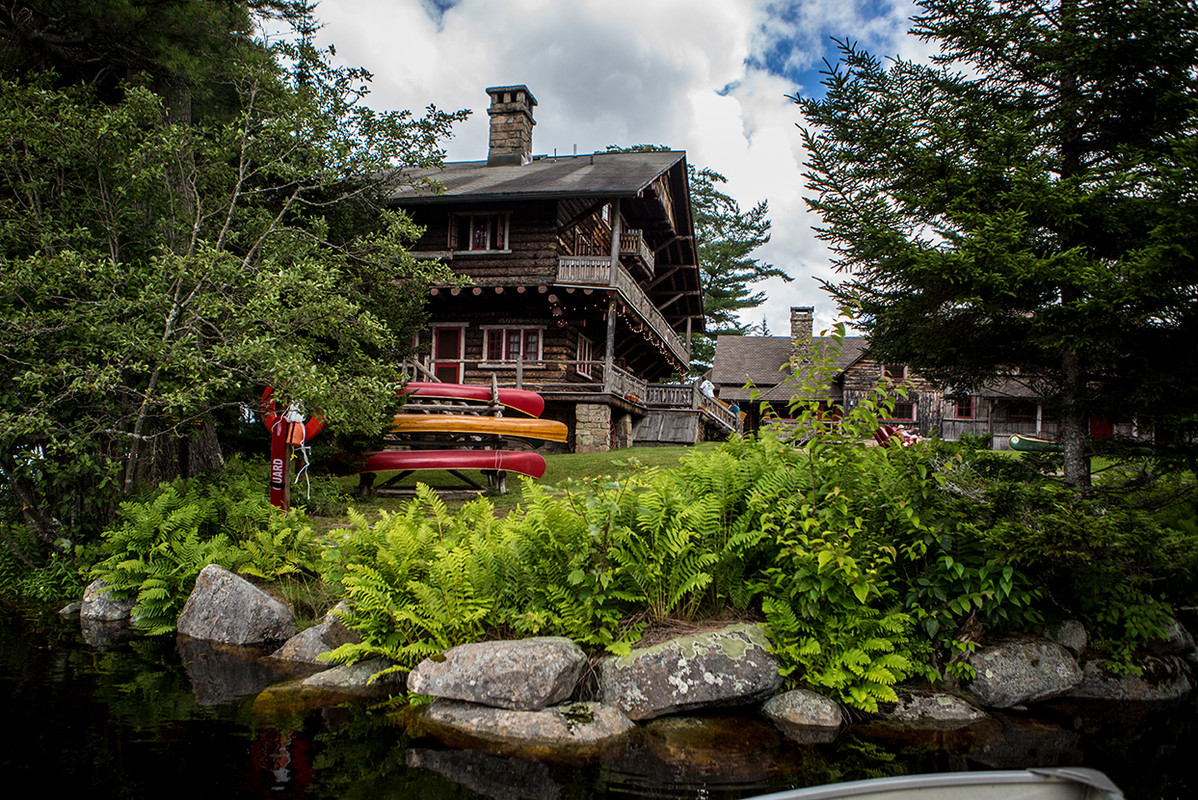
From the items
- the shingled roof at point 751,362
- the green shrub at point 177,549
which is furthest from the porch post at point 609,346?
the shingled roof at point 751,362

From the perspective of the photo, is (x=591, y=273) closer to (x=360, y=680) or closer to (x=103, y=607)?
(x=103, y=607)

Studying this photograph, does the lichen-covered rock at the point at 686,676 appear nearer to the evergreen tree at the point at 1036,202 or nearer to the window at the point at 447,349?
the evergreen tree at the point at 1036,202

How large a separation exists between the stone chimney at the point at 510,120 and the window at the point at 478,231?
4.97m

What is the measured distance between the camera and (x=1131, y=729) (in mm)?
5262

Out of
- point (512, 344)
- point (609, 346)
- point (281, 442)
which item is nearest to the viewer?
point (281, 442)

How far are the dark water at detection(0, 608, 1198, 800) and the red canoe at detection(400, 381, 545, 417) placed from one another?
6903 mm

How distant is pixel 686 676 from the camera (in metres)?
5.29

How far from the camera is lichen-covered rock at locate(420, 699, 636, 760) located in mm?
4777

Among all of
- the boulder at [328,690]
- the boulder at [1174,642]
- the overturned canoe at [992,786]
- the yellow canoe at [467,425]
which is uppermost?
the yellow canoe at [467,425]

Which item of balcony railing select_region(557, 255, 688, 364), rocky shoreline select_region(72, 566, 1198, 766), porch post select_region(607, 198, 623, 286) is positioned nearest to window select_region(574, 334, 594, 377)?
balcony railing select_region(557, 255, 688, 364)

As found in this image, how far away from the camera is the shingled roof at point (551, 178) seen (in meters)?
20.5

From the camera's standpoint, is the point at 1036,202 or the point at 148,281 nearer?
the point at 1036,202

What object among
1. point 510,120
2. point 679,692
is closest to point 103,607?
point 679,692

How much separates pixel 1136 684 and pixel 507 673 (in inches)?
194
